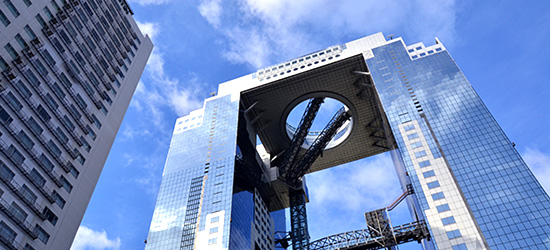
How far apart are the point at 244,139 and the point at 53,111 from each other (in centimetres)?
4356

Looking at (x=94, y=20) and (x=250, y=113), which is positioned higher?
(x=250, y=113)

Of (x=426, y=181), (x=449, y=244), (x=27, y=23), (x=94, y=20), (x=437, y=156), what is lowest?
(x=449, y=244)

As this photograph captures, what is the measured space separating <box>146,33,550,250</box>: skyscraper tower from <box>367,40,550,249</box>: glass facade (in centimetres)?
15

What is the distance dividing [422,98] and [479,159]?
15.0 m

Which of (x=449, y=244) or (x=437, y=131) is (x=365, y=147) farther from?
(x=449, y=244)

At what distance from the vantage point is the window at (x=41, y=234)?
42675 millimetres

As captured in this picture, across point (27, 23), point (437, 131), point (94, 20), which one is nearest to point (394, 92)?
point (437, 131)

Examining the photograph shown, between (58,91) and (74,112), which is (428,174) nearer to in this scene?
(74,112)

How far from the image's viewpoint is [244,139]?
286 ft

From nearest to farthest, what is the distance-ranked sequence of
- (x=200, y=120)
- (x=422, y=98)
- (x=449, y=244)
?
(x=449, y=244) → (x=422, y=98) → (x=200, y=120)

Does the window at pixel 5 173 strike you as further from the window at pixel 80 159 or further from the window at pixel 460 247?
the window at pixel 460 247

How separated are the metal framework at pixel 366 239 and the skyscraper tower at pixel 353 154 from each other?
0.29 m

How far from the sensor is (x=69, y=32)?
5322 cm

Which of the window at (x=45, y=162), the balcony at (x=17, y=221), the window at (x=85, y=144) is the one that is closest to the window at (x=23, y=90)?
the window at (x=45, y=162)
